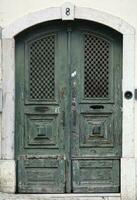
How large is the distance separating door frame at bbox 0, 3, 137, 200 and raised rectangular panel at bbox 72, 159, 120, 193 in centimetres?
21

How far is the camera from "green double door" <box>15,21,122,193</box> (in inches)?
360

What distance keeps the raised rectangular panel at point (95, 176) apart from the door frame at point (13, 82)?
0.21 m

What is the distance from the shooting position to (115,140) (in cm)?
916

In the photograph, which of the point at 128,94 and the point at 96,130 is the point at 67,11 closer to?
the point at 128,94

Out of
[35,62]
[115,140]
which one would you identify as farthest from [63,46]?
[115,140]

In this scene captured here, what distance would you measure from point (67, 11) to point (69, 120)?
1.73 m

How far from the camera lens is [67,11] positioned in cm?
895

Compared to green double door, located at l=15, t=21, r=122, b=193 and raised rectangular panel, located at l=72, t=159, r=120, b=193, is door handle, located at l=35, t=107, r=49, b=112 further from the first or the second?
raised rectangular panel, located at l=72, t=159, r=120, b=193

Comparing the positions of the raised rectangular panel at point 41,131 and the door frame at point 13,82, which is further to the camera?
the raised rectangular panel at point 41,131

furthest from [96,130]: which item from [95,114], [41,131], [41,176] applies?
[41,176]

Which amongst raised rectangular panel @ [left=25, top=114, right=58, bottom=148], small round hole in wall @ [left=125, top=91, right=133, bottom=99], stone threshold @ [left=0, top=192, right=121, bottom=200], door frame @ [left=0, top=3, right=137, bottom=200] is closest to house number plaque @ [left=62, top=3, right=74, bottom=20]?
door frame @ [left=0, top=3, right=137, bottom=200]

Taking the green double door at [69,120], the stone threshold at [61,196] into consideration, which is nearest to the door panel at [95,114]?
the green double door at [69,120]

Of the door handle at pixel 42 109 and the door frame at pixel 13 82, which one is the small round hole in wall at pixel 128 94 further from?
the door handle at pixel 42 109

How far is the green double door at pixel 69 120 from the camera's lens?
914cm
